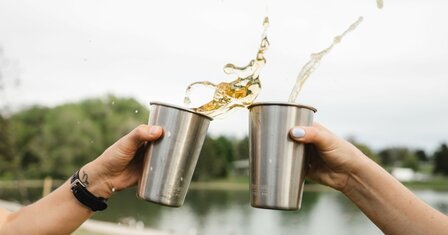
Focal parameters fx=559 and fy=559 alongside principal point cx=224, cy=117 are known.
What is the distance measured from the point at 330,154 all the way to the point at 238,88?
642mm

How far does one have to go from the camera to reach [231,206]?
43.2 metres

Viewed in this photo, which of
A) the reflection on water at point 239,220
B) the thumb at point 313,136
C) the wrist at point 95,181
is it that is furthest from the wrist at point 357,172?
the reflection on water at point 239,220

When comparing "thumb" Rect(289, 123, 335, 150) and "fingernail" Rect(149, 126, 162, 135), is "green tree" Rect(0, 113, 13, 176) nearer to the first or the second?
"fingernail" Rect(149, 126, 162, 135)

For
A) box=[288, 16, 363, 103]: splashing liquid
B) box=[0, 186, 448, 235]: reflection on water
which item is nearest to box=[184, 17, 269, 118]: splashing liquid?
box=[288, 16, 363, 103]: splashing liquid

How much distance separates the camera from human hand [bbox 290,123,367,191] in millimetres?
1906

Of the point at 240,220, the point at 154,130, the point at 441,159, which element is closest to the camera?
the point at 154,130

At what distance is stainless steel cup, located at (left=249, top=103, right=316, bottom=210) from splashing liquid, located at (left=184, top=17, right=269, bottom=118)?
0.40m

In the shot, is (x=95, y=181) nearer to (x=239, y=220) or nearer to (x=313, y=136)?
(x=313, y=136)

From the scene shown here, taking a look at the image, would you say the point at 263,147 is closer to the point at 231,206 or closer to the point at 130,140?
the point at 130,140

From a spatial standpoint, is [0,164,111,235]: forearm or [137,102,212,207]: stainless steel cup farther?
[0,164,111,235]: forearm

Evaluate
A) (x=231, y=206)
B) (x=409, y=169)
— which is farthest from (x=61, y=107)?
(x=409, y=169)

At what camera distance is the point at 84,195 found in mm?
2273

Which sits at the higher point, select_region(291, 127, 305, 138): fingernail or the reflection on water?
select_region(291, 127, 305, 138): fingernail

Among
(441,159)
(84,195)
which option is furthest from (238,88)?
(441,159)
